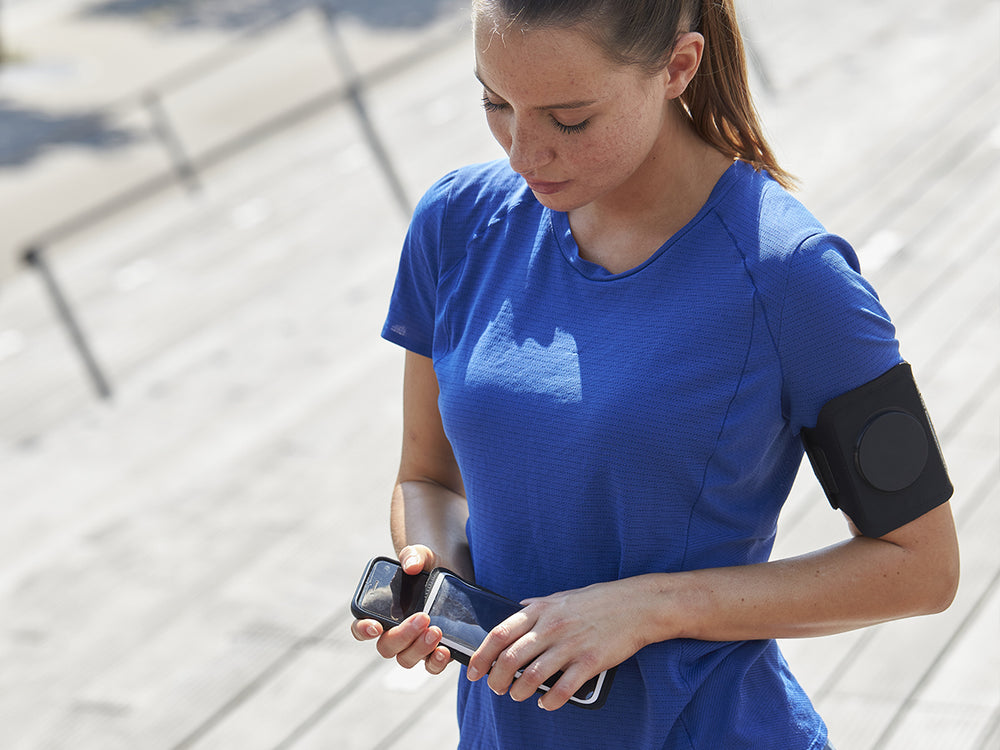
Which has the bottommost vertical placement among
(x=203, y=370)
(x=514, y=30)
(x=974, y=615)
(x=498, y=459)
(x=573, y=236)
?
(x=974, y=615)

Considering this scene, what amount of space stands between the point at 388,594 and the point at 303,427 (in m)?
3.18

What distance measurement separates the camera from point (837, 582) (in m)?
1.23

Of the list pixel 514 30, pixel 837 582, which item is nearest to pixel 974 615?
pixel 837 582

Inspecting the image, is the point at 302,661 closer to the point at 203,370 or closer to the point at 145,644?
the point at 145,644

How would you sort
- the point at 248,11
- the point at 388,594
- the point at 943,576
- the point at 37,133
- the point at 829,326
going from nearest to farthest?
the point at 829,326
the point at 943,576
the point at 388,594
the point at 37,133
the point at 248,11

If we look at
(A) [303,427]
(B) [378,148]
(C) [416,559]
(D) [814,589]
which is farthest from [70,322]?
(D) [814,589]

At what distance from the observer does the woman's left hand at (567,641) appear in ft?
3.87

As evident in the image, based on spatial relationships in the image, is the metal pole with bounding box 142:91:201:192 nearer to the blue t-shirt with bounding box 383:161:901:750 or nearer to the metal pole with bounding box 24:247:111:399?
the metal pole with bounding box 24:247:111:399

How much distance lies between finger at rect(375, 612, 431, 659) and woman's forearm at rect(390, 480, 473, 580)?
17cm

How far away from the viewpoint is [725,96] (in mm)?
1268

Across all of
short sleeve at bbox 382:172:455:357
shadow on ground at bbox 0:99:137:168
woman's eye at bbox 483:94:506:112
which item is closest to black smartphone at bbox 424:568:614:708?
short sleeve at bbox 382:172:455:357

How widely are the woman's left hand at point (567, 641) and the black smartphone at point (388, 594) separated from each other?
17cm

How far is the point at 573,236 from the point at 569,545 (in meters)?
0.33

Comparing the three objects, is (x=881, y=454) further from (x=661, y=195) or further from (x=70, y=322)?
(x=70, y=322)
